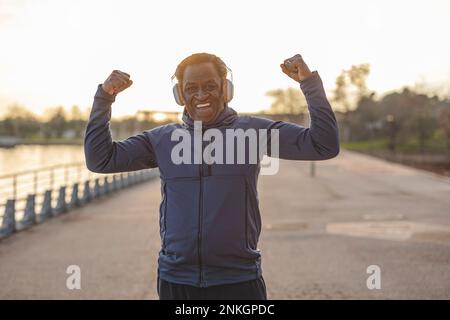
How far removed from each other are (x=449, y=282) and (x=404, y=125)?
70172mm

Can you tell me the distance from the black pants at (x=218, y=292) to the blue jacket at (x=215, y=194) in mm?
26

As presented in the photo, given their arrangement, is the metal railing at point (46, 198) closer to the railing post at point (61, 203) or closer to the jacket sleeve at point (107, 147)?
the railing post at point (61, 203)

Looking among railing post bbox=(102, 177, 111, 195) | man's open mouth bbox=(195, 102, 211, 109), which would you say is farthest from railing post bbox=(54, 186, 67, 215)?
man's open mouth bbox=(195, 102, 211, 109)

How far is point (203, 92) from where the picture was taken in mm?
2541

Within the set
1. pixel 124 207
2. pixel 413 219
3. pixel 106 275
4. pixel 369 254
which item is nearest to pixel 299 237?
pixel 369 254

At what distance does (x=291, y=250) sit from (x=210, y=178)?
7.36m

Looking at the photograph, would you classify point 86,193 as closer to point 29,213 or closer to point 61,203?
point 61,203

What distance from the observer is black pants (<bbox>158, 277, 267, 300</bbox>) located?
2475 millimetres

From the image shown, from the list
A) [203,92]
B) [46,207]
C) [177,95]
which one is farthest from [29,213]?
[203,92]

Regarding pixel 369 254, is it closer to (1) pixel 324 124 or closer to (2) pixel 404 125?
(1) pixel 324 124

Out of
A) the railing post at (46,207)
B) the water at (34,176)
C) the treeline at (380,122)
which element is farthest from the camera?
the treeline at (380,122)

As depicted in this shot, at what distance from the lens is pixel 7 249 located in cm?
959

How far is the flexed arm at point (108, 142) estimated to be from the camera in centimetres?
254

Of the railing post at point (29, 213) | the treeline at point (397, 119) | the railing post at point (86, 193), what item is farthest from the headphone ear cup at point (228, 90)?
the treeline at point (397, 119)
